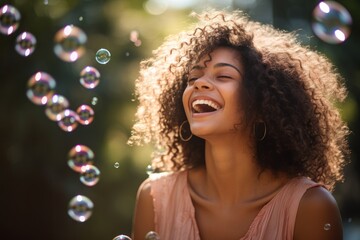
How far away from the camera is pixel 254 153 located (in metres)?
2.91

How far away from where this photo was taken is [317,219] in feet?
8.92

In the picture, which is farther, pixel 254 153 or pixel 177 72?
pixel 177 72

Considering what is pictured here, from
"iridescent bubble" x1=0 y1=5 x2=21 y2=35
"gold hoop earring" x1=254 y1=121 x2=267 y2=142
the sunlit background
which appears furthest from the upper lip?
the sunlit background

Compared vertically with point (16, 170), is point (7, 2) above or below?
above

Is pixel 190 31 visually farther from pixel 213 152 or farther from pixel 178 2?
pixel 178 2

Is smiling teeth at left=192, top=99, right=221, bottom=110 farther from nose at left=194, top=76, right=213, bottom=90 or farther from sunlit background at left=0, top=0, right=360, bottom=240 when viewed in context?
sunlit background at left=0, top=0, right=360, bottom=240

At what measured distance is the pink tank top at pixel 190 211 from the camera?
276 centimetres

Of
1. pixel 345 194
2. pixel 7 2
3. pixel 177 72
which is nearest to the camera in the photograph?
pixel 177 72

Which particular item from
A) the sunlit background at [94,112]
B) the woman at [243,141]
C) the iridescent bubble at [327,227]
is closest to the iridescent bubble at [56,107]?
the woman at [243,141]

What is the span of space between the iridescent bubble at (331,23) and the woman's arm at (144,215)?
104 centimetres

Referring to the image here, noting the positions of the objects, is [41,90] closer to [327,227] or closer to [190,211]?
[190,211]

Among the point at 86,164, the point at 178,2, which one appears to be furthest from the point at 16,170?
the point at 86,164

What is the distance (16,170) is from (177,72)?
2851 mm

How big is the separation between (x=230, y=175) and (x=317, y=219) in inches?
14.8
